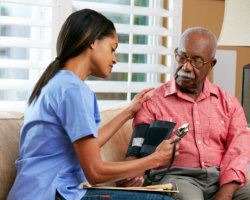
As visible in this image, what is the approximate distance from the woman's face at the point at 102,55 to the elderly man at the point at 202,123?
0.49 m

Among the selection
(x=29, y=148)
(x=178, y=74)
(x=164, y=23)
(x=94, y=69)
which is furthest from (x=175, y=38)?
(x=29, y=148)

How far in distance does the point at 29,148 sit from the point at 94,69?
1.18ft

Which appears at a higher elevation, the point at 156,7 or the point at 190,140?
the point at 156,7

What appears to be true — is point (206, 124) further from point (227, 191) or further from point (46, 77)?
point (46, 77)

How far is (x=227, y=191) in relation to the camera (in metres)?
1.77

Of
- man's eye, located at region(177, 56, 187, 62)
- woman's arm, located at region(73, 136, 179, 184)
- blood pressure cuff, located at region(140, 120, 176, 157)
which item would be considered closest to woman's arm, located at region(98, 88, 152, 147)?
blood pressure cuff, located at region(140, 120, 176, 157)

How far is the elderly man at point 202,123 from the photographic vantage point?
6.05 ft

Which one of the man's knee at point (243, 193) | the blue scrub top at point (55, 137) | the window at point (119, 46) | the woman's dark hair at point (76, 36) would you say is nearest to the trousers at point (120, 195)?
the blue scrub top at point (55, 137)

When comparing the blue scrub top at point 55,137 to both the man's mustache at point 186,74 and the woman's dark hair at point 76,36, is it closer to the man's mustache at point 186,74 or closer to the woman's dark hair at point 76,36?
the woman's dark hair at point 76,36

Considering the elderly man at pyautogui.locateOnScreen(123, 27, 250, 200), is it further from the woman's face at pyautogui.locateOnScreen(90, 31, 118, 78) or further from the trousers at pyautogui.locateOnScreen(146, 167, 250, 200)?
the woman's face at pyautogui.locateOnScreen(90, 31, 118, 78)

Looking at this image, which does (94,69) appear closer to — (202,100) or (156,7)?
(202,100)

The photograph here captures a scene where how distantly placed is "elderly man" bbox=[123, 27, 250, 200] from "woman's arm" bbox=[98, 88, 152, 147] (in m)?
0.04

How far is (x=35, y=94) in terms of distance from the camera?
1.44m

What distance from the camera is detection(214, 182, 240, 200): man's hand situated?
5.74ft
